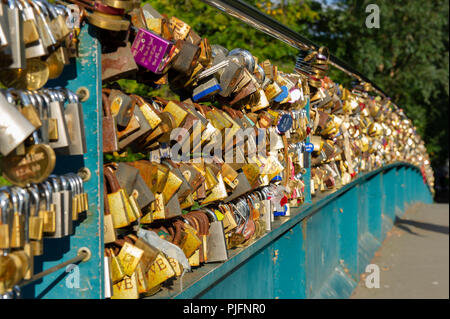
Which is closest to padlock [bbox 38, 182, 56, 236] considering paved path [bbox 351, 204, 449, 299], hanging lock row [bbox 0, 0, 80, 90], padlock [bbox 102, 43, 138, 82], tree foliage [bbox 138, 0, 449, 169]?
hanging lock row [bbox 0, 0, 80, 90]

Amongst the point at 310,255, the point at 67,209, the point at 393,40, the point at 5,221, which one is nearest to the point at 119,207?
the point at 67,209

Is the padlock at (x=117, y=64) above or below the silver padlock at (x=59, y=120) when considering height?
above

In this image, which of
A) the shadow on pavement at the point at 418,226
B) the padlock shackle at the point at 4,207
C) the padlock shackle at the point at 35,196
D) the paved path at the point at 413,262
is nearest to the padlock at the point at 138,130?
the padlock shackle at the point at 35,196

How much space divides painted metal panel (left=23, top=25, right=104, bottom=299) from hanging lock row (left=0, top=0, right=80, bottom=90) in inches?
2.7

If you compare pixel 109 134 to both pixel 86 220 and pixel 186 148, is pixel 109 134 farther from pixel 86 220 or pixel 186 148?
pixel 186 148

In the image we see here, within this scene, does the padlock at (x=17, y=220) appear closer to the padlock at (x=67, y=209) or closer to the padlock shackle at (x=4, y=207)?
the padlock shackle at (x=4, y=207)

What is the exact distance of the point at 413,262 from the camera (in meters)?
7.99

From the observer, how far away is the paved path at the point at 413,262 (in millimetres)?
6430

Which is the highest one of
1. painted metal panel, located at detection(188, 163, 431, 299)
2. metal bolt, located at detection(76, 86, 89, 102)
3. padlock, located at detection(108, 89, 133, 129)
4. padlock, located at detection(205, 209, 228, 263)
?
metal bolt, located at detection(76, 86, 89, 102)

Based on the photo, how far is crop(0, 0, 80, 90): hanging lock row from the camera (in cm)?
129

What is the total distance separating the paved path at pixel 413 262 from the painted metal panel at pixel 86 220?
4.96 metres

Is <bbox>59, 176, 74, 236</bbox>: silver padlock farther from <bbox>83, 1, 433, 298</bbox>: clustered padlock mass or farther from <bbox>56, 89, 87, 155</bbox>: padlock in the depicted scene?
<bbox>83, 1, 433, 298</bbox>: clustered padlock mass
